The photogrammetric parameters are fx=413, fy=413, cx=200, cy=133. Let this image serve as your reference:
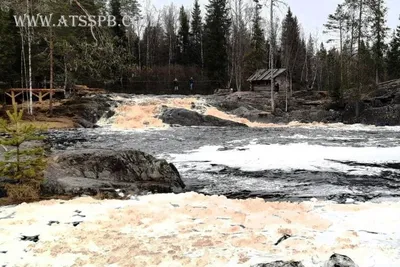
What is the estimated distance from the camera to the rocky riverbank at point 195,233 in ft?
15.4

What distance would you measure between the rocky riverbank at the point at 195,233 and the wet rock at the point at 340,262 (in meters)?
0.01

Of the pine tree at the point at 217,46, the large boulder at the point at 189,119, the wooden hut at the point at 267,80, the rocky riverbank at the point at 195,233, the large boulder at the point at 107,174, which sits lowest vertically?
the rocky riverbank at the point at 195,233

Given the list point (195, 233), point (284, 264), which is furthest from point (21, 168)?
point (284, 264)

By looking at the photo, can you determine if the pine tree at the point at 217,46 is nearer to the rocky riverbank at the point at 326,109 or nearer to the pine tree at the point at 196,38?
the pine tree at the point at 196,38

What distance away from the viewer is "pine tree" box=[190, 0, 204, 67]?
6359cm

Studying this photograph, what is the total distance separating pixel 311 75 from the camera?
68.0 metres

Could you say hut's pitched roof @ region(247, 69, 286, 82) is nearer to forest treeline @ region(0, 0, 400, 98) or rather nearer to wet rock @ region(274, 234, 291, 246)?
forest treeline @ region(0, 0, 400, 98)

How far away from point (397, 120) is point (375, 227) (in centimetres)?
2444

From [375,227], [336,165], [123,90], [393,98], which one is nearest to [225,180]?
[336,165]

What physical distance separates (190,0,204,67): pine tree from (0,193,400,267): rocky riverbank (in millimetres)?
56690

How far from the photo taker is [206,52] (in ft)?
192

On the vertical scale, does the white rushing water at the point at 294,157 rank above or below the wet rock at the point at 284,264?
above

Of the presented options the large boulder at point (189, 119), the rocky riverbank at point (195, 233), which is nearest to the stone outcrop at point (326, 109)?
the large boulder at point (189, 119)

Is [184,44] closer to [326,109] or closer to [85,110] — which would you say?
[326,109]
